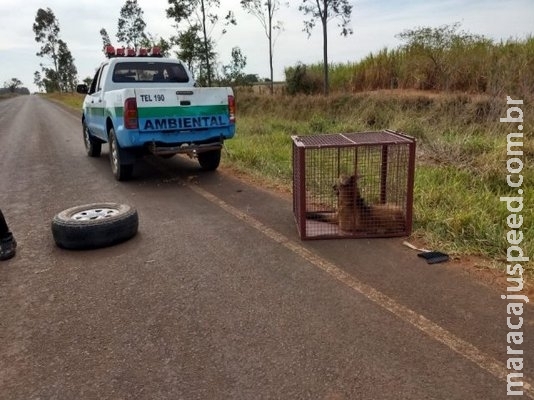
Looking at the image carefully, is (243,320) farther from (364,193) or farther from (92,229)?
(364,193)

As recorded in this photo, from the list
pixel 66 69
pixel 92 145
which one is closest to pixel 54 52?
pixel 66 69

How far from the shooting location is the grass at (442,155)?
411 cm

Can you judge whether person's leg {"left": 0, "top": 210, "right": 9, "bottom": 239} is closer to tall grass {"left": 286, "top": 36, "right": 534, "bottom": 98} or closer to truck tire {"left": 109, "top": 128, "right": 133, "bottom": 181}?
truck tire {"left": 109, "top": 128, "right": 133, "bottom": 181}

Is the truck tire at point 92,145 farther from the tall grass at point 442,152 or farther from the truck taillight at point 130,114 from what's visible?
the truck taillight at point 130,114

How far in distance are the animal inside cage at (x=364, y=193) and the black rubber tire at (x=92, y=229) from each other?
1.70 m

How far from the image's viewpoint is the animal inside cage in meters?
4.16

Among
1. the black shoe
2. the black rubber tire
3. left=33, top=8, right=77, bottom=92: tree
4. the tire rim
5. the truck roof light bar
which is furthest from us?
left=33, top=8, right=77, bottom=92: tree

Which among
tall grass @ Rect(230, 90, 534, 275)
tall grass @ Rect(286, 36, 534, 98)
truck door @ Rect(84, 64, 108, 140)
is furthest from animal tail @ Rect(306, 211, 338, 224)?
tall grass @ Rect(286, 36, 534, 98)

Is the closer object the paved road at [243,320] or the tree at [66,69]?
the paved road at [243,320]

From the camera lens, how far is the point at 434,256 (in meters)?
3.77

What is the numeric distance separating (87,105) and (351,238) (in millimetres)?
7004

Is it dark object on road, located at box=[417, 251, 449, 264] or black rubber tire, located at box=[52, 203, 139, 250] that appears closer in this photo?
dark object on road, located at box=[417, 251, 449, 264]

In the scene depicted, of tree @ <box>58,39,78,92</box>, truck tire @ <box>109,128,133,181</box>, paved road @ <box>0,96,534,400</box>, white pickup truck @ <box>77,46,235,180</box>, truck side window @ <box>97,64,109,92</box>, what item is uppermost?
tree @ <box>58,39,78,92</box>

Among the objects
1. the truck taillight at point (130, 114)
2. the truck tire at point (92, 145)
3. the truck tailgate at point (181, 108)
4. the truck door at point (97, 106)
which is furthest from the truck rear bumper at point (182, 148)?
the truck tire at point (92, 145)
